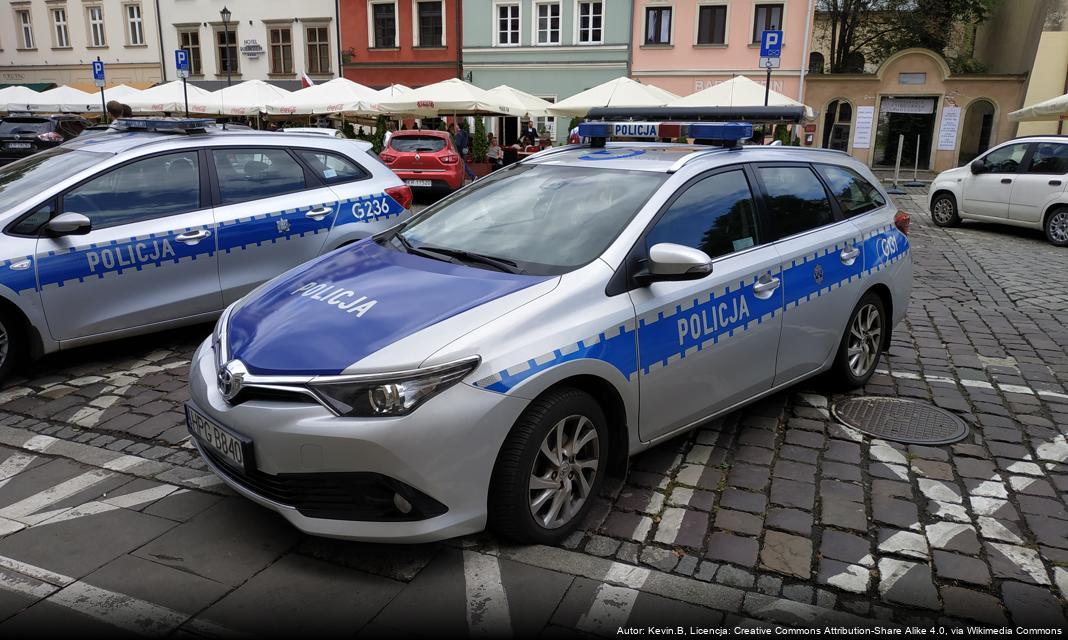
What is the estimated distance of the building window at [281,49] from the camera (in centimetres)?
3619

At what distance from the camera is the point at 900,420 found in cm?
498

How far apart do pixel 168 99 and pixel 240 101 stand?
7.61ft

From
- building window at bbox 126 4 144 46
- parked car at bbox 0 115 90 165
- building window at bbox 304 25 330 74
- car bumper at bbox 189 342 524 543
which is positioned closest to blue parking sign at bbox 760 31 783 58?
car bumper at bbox 189 342 524 543

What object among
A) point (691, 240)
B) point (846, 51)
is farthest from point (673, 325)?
point (846, 51)

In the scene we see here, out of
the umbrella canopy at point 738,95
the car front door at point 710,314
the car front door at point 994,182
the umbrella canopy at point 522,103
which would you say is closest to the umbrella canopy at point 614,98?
the umbrella canopy at point 522,103

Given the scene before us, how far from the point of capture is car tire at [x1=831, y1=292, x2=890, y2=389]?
17.1 ft

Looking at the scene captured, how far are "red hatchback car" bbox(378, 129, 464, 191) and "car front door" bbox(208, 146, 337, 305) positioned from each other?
9.74 meters

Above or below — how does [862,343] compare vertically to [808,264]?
below

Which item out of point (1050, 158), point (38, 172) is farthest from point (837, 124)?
point (38, 172)

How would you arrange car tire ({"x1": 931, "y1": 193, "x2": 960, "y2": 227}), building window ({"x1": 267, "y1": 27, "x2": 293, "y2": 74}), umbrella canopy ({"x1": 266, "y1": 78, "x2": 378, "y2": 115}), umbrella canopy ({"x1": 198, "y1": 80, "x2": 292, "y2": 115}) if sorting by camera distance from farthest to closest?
1. building window ({"x1": 267, "y1": 27, "x2": 293, "y2": 74})
2. umbrella canopy ({"x1": 198, "y1": 80, "x2": 292, "y2": 115})
3. umbrella canopy ({"x1": 266, "y1": 78, "x2": 378, "y2": 115})
4. car tire ({"x1": 931, "y1": 193, "x2": 960, "y2": 227})

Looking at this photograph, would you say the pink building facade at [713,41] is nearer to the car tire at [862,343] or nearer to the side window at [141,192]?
the car tire at [862,343]

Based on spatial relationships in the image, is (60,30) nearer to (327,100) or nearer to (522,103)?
(327,100)

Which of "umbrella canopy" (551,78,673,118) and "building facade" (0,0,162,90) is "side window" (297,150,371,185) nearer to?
"umbrella canopy" (551,78,673,118)

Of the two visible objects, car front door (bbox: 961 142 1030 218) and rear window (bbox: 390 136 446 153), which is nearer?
car front door (bbox: 961 142 1030 218)
